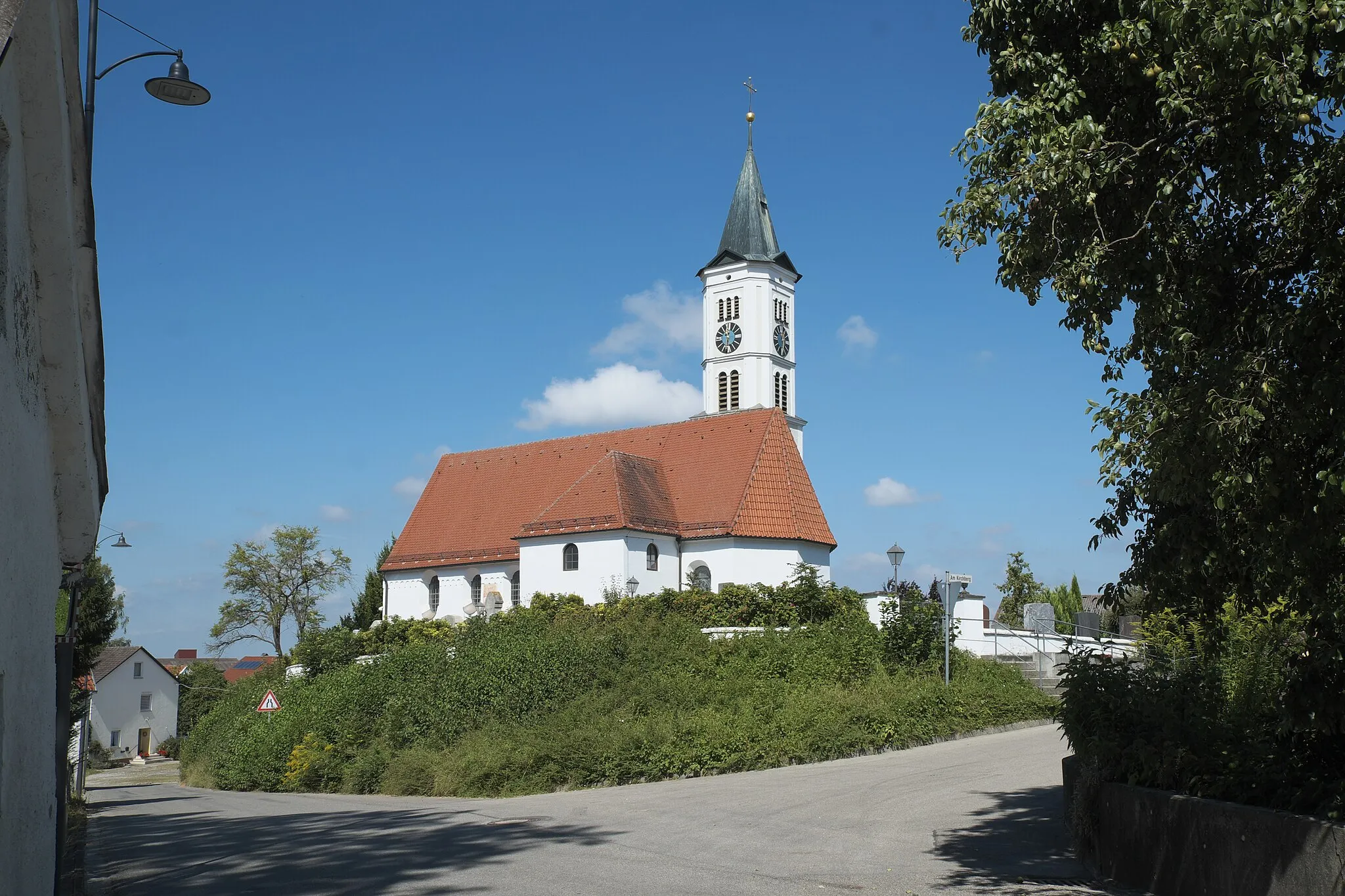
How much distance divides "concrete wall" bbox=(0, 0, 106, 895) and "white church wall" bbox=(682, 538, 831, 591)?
3825 cm

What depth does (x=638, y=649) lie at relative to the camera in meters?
29.9

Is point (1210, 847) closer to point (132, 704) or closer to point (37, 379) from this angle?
point (37, 379)

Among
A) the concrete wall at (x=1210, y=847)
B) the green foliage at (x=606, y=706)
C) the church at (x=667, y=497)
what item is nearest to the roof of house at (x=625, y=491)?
the church at (x=667, y=497)

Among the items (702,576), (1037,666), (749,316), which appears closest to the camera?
(1037,666)

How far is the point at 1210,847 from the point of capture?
26.7 ft

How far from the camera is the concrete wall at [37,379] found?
5.29 m

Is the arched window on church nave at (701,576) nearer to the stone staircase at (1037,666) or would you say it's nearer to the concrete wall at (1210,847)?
the stone staircase at (1037,666)

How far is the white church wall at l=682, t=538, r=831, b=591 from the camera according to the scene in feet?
148

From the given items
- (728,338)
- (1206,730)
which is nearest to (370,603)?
(728,338)

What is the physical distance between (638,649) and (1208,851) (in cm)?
2231

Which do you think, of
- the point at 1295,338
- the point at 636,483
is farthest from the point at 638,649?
the point at 1295,338

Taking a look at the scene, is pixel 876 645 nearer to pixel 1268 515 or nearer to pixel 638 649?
pixel 638 649

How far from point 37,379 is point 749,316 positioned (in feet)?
178

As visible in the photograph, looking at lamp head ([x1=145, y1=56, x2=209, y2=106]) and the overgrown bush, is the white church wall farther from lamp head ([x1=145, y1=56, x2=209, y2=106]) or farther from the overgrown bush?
lamp head ([x1=145, y1=56, x2=209, y2=106])
